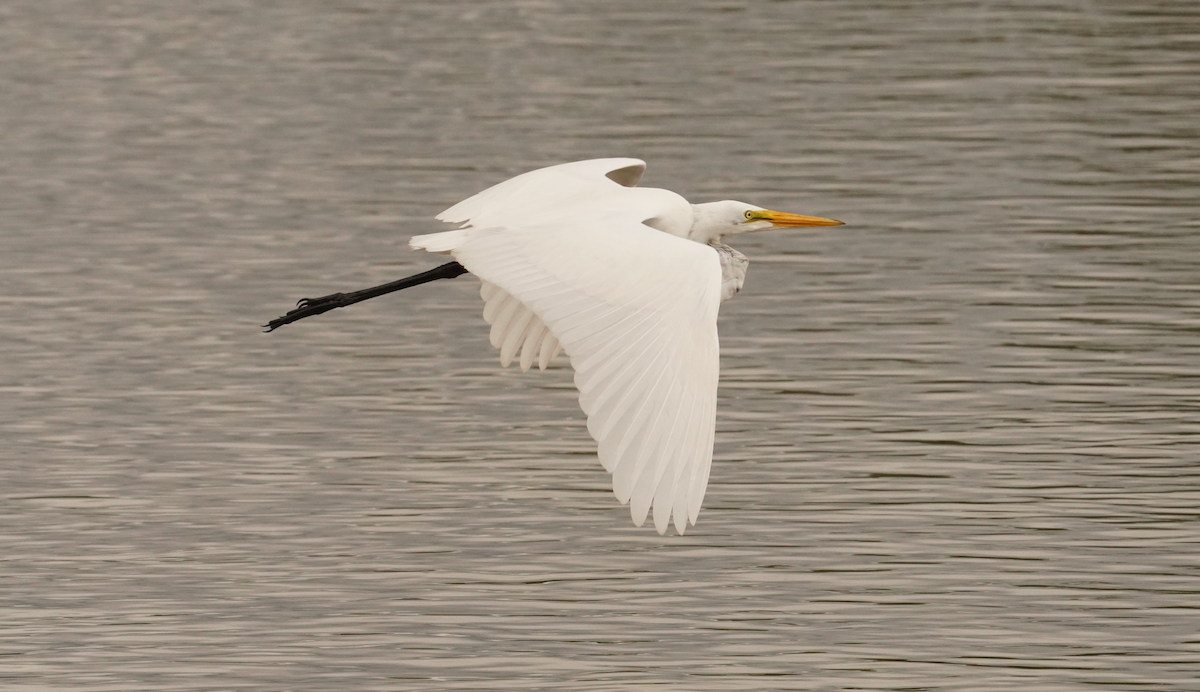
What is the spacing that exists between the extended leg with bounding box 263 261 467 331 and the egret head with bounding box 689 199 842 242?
3.32 feet

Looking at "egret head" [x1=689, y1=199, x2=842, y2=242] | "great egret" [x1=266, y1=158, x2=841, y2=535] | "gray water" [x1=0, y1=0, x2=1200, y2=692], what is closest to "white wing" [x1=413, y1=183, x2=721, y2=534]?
"great egret" [x1=266, y1=158, x2=841, y2=535]

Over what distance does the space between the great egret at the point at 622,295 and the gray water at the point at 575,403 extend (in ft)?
4.39

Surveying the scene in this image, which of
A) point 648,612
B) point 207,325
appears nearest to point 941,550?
point 648,612

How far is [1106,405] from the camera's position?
13.8 m

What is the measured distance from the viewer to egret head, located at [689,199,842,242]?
10508 mm

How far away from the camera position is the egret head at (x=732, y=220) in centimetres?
1051

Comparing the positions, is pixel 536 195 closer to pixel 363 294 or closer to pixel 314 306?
pixel 363 294

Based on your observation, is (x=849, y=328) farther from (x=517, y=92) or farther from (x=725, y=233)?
(x=517, y=92)

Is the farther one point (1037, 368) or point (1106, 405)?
point (1037, 368)

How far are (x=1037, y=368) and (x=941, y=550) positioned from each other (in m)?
3.89

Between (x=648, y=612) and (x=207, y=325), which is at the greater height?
(x=648, y=612)

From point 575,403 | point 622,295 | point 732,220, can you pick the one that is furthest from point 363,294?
point 575,403

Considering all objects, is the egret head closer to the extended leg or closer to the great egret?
the great egret

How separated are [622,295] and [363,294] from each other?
2.92 metres
